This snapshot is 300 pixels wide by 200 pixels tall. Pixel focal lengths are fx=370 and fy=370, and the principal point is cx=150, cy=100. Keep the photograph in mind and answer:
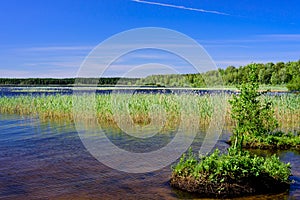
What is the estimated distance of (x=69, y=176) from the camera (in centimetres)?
1048

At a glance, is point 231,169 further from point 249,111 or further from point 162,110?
point 162,110

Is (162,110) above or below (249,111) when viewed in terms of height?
below

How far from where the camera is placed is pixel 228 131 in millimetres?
19016

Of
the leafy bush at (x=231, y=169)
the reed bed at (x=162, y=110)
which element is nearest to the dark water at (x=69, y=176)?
the leafy bush at (x=231, y=169)

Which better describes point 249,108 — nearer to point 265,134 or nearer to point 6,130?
point 265,134

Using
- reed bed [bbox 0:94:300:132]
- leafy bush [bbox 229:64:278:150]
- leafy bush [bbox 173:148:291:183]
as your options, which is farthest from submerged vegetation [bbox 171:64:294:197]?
reed bed [bbox 0:94:300:132]

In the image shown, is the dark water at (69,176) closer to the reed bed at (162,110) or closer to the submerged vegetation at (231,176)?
the submerged vegetation at (231,176)

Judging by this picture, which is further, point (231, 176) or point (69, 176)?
point (69, 176)

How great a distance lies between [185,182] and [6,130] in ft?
43.4

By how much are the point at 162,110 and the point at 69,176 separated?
38.3 ft

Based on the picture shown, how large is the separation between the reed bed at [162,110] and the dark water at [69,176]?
5.00m

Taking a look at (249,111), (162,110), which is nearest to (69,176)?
(249,111)

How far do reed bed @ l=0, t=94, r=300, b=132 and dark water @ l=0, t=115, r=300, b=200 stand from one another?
16.4 ft

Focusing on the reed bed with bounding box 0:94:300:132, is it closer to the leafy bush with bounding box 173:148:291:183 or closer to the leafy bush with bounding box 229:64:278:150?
the leafy bush with bounding box 229:64:278:150
